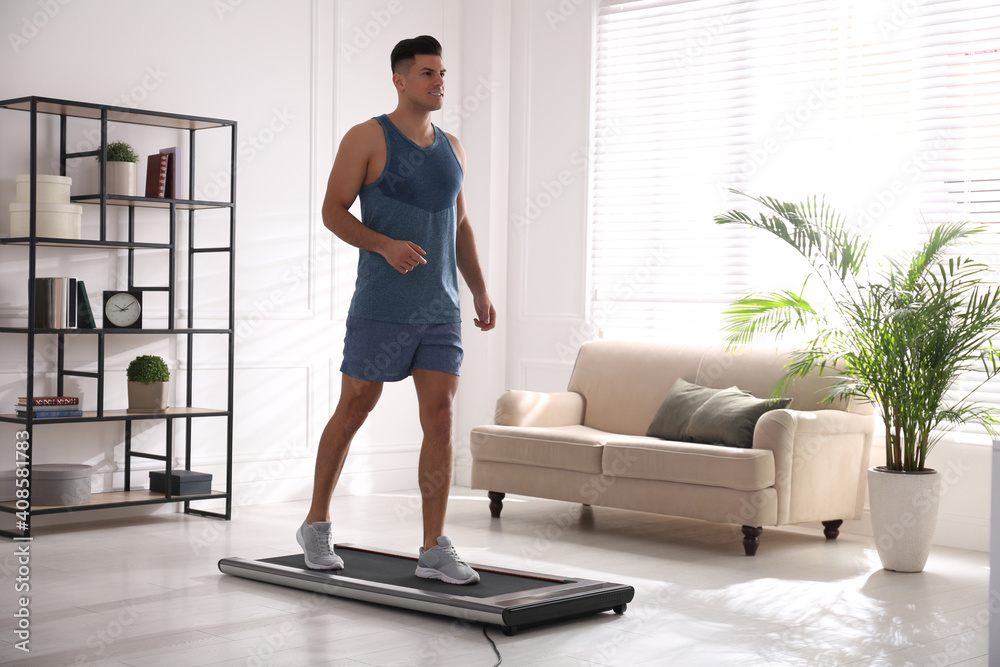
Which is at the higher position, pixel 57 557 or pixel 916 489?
pixel 916 489

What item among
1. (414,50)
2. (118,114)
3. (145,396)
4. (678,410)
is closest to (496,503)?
(678,410)

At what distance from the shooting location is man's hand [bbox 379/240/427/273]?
3312 mm

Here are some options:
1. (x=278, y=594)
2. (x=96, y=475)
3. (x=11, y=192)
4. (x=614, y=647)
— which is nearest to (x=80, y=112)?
(x=11, y=192)

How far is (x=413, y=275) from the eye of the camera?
356cm

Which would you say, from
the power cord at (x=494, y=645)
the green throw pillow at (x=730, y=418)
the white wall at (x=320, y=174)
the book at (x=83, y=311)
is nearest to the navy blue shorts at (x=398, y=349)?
the power cord at (x=494, y=645)

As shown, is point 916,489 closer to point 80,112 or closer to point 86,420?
point 86,420

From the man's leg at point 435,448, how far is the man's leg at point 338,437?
19 cm

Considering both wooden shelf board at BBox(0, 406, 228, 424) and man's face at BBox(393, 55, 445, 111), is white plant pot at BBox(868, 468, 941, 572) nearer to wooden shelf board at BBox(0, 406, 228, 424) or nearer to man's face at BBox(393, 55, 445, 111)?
man's face at BBox(393, 55, 445, 111)

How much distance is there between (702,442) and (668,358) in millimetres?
757

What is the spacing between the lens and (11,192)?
502 cm

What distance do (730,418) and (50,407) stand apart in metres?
2.95

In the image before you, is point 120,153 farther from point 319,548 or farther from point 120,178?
point 319,548

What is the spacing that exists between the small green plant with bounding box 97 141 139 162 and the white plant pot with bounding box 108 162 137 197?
0.03 meters

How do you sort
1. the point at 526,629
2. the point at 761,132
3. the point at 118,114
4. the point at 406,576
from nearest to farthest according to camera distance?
the point at 526,629 < the point at 406,576 < the point at 118,114 < the point at 761,132
